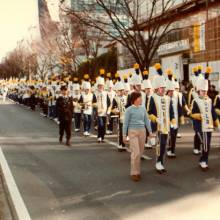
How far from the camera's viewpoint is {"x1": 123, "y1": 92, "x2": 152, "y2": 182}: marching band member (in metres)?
8.73

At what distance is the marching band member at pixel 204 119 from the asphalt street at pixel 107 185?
0.43m

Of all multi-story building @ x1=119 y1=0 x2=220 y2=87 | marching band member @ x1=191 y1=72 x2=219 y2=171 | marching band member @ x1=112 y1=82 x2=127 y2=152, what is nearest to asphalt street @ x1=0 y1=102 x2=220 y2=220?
marching band member @ x1=191 y1=72 x2=219 y2=171

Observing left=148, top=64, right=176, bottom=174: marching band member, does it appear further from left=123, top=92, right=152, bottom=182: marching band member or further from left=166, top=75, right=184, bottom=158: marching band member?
left=166, top=75, right=184, bottom=158: marching band member

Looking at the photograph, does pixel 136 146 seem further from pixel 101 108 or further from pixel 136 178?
pixel 101 108

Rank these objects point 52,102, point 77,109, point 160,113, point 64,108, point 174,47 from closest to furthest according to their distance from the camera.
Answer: point 160,113, point 64,108, point 77,109, point 52,102, point 174,47

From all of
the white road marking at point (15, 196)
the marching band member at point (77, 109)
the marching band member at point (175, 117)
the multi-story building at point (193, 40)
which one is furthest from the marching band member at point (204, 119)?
the multi-story building at point (193, 40)

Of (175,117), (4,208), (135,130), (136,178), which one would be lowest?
(4,208)

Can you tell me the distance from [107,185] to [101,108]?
22.5 ft

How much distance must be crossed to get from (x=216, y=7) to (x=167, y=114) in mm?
23877

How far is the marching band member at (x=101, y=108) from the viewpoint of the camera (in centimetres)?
1469

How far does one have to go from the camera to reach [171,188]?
26.3ft

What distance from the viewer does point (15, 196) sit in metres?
7.59

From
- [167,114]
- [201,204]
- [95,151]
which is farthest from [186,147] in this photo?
[201,204]

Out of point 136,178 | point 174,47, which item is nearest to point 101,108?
point 136,178
